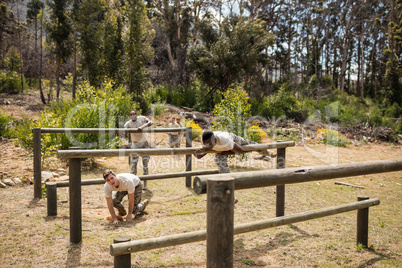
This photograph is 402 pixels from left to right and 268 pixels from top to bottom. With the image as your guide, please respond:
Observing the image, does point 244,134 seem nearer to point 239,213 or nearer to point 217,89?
point 239,213

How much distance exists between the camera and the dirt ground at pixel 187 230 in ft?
12.4

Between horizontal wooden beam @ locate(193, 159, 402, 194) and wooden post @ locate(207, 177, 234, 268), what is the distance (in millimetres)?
106

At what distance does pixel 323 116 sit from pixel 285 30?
2127 centimetres

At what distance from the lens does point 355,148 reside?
16.2 meters

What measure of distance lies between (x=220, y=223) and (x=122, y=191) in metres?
3.52

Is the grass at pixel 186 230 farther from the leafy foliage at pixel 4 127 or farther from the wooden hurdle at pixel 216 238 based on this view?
the leafy foliage at pixel 4 127

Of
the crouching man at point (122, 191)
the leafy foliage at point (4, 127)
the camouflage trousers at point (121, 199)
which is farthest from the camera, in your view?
the leafy foliage at point (4, 127)

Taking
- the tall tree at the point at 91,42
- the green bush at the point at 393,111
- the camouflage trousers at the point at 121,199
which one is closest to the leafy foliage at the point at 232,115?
the camouflage trousers at the point at 121,199

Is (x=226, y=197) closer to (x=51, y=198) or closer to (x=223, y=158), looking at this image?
(x=223, y=158)

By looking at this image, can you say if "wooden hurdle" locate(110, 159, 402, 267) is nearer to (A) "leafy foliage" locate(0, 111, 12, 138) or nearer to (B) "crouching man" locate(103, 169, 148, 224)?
(B) "crouching man" locate(103, 169, 148, 224)

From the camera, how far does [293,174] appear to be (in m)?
2.47

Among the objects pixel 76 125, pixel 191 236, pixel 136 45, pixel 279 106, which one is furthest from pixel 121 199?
pixel 279 106

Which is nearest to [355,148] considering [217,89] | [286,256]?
[217,89]

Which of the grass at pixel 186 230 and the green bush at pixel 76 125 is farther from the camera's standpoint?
the green bush at pixel 76 125
